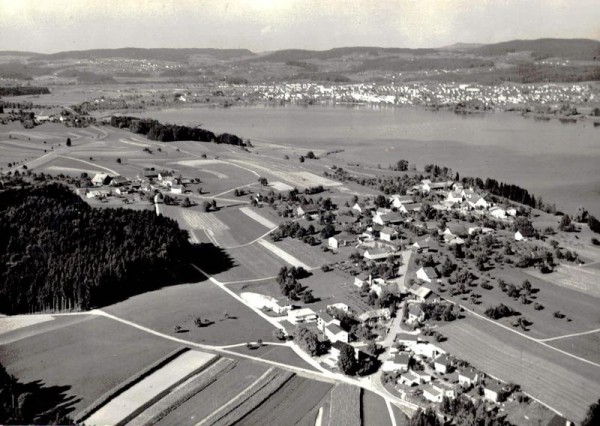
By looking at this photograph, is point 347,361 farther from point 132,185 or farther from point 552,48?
point 552,48

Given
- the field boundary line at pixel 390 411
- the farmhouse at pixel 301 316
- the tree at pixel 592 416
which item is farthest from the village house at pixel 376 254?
the tree at pixel 592 416

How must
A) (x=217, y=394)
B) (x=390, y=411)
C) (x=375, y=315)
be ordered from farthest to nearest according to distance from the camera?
(x=375, y=315)
(x=217, y=394)
(x=390, y=411)

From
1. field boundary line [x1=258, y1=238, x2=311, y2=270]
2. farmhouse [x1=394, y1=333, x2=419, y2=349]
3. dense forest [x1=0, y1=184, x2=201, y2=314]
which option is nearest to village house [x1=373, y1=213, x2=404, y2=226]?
field boundary line [x1=258, y1=238, x2=311, y2=270]

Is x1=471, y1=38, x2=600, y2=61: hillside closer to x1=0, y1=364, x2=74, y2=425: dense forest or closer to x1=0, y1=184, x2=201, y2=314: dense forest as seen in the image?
x1=0, y1=184, x2=201, y2=314: dense forest

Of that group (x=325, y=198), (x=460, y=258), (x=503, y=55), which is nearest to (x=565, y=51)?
(x=503, y=55)

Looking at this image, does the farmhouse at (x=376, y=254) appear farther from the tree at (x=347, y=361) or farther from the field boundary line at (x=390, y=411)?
the field boundary line at (x=390, y=411)

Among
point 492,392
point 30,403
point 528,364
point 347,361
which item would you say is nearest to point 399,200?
point 528,364
